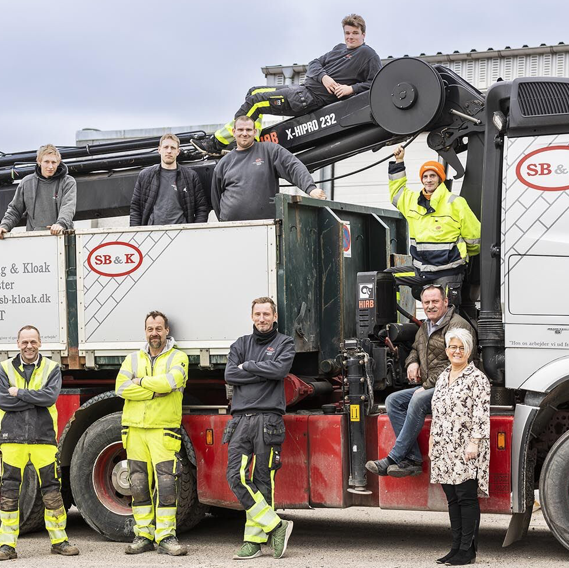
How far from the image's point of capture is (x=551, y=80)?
7781 mm

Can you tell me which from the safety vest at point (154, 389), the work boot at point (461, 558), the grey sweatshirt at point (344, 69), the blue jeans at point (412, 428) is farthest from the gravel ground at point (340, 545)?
the grey sweatshirt at point (344, 69)

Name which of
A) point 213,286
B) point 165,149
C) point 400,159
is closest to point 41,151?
point 165,149

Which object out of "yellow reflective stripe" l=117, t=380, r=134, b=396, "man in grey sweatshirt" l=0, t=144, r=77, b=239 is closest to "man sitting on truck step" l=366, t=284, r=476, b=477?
"yellow reflective stripe" l=117, t=380, r=134, b=396

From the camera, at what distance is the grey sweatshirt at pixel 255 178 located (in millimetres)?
9047

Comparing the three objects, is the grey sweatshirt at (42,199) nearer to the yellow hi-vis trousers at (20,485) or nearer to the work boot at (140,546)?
the yellow hi-vis trousers at (20,485)

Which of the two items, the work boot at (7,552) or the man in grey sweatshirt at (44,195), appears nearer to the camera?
the work boot at (7,552)

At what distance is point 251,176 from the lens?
9117 mm

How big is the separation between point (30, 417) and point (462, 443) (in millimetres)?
3394

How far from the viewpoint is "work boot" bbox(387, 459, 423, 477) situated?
7984 mm

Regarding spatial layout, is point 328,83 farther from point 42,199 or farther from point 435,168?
point 42,199

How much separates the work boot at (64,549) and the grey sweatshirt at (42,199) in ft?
9.24

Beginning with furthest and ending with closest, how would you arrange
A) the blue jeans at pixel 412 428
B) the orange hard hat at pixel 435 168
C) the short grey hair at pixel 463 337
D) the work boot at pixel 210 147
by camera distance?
the work boot at pixel 210 147 < the orange hard hat at pixel 435 168 < the blue jeans at pixel 412 428 < the short grey hair at pixel 463 337

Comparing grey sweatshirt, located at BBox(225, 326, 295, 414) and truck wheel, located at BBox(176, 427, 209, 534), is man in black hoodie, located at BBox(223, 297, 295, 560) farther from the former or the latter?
truck wheel, located at BBox(176, 427, 209, 534)

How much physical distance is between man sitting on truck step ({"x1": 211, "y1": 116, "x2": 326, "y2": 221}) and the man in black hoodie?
107 cm
